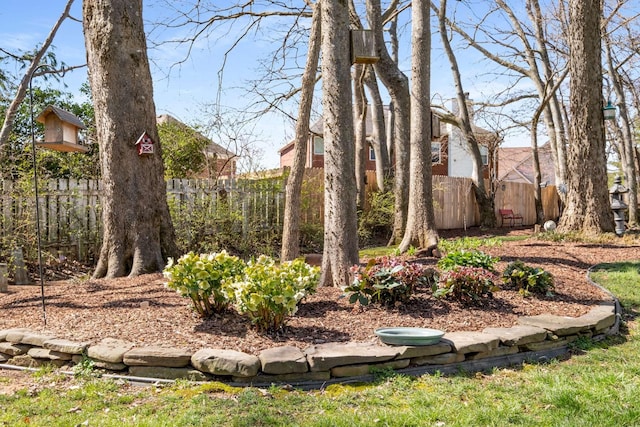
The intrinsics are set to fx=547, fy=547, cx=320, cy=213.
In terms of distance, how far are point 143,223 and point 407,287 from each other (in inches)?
153

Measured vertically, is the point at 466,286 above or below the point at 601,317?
above

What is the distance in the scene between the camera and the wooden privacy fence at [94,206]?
8430 millimetres

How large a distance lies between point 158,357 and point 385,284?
6.70 ft

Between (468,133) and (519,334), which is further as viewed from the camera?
(468,133)

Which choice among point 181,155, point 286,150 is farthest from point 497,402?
point 286,150

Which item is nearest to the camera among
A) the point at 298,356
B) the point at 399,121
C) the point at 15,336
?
the point at 298,356

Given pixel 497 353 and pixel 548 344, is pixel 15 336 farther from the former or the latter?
pixel 548 344

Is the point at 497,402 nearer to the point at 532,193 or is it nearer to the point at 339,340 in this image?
the point at 339,340

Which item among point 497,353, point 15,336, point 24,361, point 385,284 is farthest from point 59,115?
point 497,353

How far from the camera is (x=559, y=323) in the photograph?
14.8 feet

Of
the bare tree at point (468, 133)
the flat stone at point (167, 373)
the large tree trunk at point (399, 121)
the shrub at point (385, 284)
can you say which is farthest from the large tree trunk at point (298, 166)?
the bare tree at point (468, 133)

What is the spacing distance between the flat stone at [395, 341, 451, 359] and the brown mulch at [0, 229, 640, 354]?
333 mm

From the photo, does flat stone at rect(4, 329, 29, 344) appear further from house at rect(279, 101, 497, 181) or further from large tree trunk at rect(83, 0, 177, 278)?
house at rect(279, 101, 497, 181)

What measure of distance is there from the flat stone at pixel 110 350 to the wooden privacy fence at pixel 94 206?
4957 mm
